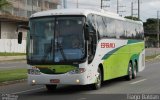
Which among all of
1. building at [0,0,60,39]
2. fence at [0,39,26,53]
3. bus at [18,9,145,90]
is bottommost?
fence at [0,39,26,53]

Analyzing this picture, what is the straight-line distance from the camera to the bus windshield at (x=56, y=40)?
17.8 metres

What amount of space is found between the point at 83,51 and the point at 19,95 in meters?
2.91

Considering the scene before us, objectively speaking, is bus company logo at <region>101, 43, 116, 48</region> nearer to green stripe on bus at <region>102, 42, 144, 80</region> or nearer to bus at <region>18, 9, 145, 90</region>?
green stripe on bus at <region>102, 42, 144, 80</region>

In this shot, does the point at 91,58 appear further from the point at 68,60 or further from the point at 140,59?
the point at 140,59

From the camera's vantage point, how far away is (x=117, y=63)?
2236cm

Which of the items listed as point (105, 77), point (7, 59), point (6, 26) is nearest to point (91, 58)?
point (105, 77)

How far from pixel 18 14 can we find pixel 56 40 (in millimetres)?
71229

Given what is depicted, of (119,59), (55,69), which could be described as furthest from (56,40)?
(119,59)

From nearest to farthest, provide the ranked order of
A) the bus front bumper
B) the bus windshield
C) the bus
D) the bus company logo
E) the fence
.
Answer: the bus front bumper
the bus
the bus windshield
the bus company logo
the fence

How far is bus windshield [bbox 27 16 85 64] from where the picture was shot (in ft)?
58.4

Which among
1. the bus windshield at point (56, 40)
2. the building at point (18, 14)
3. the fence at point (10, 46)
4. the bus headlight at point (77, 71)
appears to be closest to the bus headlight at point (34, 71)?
the bus windshield at point (56, 40)

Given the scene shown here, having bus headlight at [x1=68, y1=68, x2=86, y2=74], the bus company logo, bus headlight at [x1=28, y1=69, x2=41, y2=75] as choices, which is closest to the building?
the bus company logo

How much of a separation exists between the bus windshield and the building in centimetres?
3935

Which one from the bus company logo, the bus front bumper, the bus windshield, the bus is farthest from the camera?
the bus company logo
